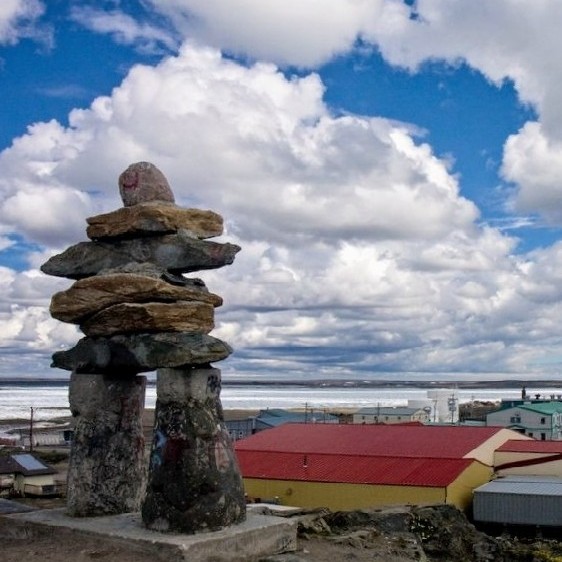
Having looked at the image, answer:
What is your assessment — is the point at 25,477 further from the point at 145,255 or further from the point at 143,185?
the point at 143,185

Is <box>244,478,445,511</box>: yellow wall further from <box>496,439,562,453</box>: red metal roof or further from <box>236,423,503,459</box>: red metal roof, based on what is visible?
<box>496,439,562,453</box>: red metal roof

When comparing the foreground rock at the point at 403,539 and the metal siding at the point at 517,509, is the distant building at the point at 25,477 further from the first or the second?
the metal siding at the point at 517,509

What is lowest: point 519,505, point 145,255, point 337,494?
point 519,505

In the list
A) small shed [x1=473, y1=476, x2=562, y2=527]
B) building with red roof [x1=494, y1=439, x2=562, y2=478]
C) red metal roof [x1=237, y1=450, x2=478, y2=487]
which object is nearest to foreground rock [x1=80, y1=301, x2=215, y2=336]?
red metal roof [x1=237, y1=450, x2=478, y2=487]

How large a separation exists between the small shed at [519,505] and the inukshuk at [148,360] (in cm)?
1952

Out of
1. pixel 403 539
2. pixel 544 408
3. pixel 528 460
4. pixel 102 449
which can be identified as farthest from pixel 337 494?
pixel 544 408

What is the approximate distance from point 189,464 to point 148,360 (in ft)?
6.65

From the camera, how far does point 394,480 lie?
32156mm

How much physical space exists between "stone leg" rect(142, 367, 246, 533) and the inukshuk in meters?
0.02

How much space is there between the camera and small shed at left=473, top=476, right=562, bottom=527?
31.2m

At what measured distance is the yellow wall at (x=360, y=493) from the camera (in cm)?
3133

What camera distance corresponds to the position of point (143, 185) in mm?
16188

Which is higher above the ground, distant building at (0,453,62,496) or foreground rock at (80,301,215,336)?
foreground rock at (80,301,215,336)

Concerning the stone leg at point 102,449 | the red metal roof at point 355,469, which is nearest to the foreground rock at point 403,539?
the stone leg at point 102,449
